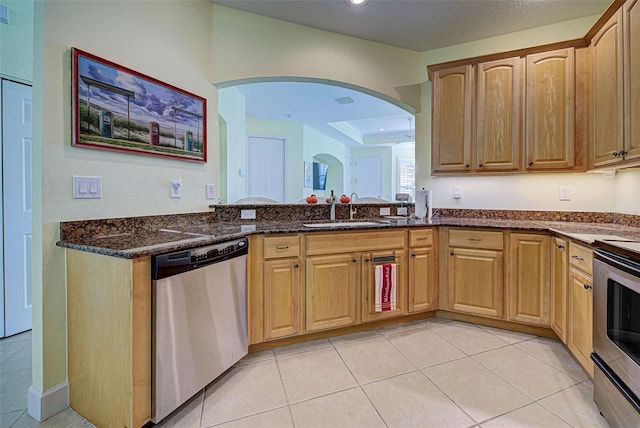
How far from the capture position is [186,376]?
1538 millimetres

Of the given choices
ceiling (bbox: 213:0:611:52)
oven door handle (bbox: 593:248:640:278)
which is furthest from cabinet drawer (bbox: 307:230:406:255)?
ceiling (bbox: 213:0:611:52)

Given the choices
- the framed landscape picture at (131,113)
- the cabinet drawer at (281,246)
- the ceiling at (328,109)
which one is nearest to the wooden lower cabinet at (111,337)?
the framed landscape picture at (131,113)

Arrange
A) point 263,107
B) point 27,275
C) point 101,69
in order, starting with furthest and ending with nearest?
point 263,107 → point 27,275 → point 101,69

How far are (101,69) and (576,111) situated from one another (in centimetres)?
335

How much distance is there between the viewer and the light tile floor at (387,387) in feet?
4.98

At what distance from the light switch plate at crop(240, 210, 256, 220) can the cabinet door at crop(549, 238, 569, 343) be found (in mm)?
2316

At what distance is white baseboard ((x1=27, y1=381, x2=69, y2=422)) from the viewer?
153 cm

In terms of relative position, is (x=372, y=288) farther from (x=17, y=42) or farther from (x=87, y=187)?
(x=17, y=42)

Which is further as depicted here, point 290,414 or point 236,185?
point 236,185

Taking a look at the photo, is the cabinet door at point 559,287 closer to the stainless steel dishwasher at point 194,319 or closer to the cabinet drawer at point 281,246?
the cabinet drawer at point 281,246

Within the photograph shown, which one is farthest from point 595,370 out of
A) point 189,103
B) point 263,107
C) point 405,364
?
point 263,107

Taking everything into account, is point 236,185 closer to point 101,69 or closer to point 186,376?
point 101,69

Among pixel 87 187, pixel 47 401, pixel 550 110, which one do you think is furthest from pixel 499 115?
pixel 47 401

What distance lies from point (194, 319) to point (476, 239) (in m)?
2.19
